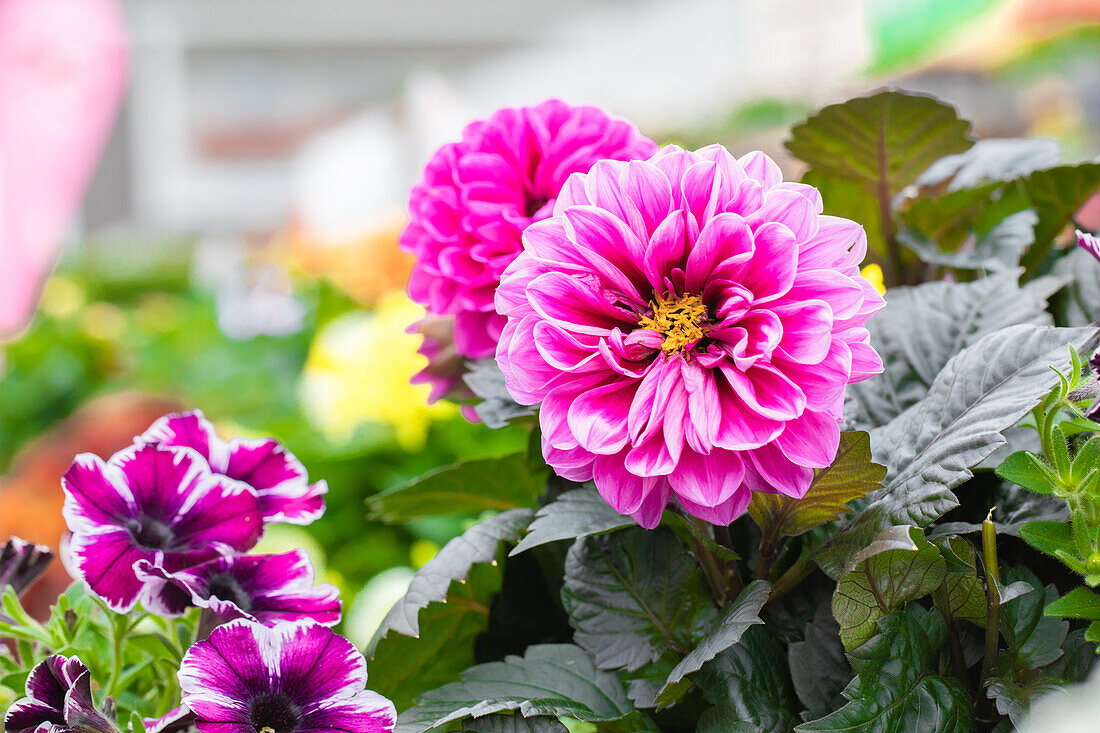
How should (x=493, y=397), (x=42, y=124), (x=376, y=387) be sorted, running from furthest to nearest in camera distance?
1. (x=42, y=124)
2. (x=376, y=387)
3. (x=493, y=397)

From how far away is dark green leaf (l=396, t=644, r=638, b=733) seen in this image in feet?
1.12

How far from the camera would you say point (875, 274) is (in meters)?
0.59

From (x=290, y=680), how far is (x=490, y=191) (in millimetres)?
228

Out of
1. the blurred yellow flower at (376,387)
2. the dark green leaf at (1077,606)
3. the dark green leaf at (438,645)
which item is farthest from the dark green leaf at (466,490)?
the blurred yellow flower at (376,387)

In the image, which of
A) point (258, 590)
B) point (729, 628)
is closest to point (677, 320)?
point (729, 628)

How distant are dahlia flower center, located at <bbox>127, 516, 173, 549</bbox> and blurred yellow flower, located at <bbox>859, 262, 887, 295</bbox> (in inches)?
15.6

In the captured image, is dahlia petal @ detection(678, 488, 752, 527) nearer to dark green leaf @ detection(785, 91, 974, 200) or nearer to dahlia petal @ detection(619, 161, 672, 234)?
dahlia petal @ detection(619, 161, 672, 234)

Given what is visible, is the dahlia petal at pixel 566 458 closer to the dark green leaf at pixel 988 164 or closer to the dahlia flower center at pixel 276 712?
the dahlia flower center at pixel 276 712

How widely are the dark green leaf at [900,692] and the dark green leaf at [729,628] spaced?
0.12 feet

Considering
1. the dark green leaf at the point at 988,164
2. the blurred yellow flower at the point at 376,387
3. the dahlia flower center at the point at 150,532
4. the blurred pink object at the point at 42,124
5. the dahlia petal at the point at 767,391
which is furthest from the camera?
the blurred pink object at the point at 42,124

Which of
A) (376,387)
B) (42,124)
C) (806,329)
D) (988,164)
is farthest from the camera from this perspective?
(42,124)

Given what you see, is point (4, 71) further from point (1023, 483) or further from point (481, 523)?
point (1023, 483)

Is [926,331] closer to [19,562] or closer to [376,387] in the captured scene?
[19,562]

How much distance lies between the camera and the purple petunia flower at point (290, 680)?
1.09 feet
